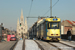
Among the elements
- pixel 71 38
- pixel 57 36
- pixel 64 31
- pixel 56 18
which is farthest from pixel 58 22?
pixel 64 31

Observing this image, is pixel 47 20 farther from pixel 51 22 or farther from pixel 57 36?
pixel 57 36

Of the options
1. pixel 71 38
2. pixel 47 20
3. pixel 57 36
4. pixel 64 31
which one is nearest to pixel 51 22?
pixel 47 20

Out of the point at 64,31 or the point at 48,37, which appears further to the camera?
the point at 64,31

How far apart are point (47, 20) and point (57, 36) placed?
94.8 inches

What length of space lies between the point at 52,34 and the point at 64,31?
6264 centimetres

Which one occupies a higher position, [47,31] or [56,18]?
[56,18]

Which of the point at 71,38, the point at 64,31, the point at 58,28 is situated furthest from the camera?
the point at 64,31

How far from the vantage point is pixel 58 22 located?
18828 mm

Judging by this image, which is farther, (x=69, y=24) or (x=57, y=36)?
(x=69, y=24)

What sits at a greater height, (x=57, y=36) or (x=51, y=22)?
(x=51, y=22)

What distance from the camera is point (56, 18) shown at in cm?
1906

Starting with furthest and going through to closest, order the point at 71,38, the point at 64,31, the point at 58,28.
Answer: the point at 64,31, the point at 71,38, the point at 58,28

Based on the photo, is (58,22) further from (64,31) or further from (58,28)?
(64,31)

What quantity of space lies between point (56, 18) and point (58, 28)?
53.3 inches
